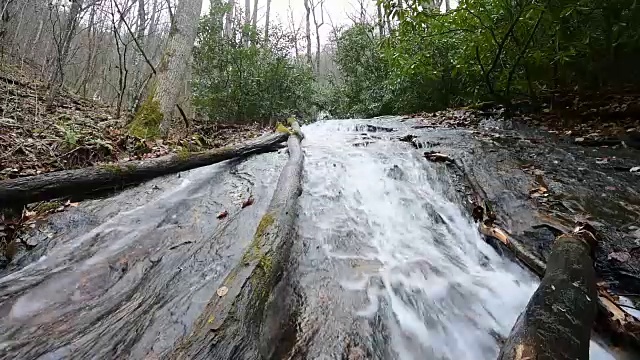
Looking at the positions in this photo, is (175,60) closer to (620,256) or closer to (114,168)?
(114,168)

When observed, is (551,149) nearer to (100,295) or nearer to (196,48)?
(100,295)

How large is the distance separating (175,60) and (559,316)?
21.7ft

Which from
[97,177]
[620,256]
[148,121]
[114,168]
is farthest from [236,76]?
[620,256]

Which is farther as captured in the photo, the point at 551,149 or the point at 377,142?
the point at 377,142

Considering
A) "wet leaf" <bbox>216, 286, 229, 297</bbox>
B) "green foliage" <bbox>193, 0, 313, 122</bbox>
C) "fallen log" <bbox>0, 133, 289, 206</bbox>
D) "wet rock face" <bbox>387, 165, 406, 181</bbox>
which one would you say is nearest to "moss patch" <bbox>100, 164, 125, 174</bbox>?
"fallen log" <bbox>0, 133, 289, 206</bbox>

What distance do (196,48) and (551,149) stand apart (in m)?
9.01

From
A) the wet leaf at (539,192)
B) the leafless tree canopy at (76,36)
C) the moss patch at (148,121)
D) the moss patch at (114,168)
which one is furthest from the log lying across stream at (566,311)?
the leafless tree canopy at (76,36)

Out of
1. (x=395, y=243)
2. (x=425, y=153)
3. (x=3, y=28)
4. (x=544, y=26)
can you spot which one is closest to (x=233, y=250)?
(x=395, y=243)

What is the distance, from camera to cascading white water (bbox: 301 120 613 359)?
215 centimetres

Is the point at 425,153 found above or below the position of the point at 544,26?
below

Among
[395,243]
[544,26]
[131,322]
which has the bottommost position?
[395,243]

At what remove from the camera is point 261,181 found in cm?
414

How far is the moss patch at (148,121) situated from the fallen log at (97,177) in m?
1.67

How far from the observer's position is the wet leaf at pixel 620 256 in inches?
92.0
